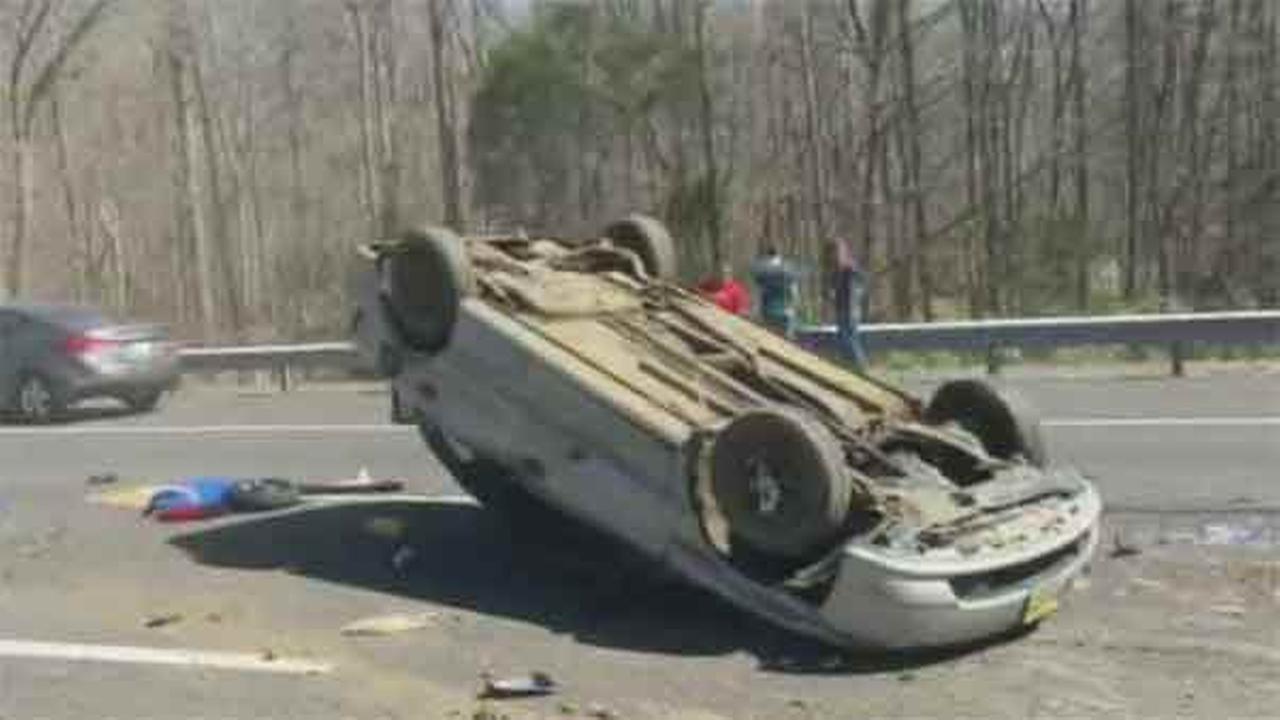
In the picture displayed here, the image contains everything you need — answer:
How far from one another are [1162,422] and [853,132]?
33.6m

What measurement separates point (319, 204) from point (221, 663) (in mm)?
70298

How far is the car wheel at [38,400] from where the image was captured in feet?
61.2

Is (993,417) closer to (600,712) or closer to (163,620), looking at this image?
(600,712)

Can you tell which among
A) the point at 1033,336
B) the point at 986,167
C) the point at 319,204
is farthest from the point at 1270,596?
the point at 319,204

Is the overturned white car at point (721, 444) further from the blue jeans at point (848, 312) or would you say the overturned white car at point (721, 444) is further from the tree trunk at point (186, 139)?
the tree trunk at point (186, 139)

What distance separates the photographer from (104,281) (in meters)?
75.9

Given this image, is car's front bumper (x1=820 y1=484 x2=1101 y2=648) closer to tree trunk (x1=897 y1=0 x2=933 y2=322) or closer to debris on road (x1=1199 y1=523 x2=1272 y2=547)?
debris on road (x1=1199 y1=523 x2=1272 y2=547)

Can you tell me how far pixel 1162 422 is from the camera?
13.4m

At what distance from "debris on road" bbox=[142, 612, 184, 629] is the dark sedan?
37.5ft

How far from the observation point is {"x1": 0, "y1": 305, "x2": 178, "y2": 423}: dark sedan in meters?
18.6

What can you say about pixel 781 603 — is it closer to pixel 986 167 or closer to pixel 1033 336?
pixel 1033 336

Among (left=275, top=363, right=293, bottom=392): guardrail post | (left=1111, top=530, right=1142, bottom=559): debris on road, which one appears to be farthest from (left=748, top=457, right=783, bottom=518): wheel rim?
(left=275, top=363, right=293, bottom=392): guardrail post

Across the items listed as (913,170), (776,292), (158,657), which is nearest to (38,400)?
(776,292)

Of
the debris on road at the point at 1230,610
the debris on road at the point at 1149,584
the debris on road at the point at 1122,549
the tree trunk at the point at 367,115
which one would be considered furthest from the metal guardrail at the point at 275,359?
the tree trunk at the point at 367,115
